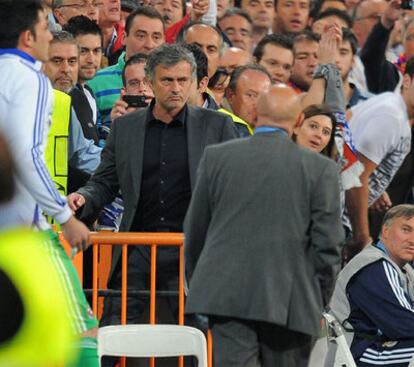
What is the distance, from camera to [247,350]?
557 cm

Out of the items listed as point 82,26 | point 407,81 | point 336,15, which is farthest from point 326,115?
point 336,15

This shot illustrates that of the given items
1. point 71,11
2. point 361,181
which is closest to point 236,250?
point 361,181

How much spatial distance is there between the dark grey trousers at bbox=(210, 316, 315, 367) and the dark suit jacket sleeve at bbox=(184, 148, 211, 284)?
1.17ft

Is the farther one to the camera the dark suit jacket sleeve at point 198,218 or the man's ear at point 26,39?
the dark suit jacket sleeve at point 198,218

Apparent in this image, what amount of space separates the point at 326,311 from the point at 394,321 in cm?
43

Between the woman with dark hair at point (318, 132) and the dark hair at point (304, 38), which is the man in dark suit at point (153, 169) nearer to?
the woman with dark hair at point (318, 132)

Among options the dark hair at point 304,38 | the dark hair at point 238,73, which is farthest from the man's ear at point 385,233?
the dark hair at point 304,38

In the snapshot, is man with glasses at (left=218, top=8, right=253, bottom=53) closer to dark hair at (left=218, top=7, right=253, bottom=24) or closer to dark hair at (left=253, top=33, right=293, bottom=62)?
dark hair at (left=218, top=7, right=253, bottom=24)

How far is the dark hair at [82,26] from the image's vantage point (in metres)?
9.23

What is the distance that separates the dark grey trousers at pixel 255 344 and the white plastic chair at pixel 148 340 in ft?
1.58

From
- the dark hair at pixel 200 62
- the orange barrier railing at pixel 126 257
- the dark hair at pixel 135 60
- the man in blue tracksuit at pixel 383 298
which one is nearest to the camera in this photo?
the orange barrier railing at pixel 126 257

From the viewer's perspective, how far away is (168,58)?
7492 millimetres

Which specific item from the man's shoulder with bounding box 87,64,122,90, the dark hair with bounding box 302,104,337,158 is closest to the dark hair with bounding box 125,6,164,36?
the man's shoulder with bounding box 87,64,122,90

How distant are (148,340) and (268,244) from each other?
3.28 ft
